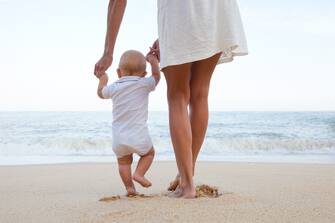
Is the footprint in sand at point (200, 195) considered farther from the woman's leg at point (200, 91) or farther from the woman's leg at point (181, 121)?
the woman's leg at point (200, 91)

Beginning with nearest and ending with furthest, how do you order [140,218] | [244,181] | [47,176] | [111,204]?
[140,218], [111,204], [244,181], [47,176]

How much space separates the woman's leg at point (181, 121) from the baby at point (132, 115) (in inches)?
10.6

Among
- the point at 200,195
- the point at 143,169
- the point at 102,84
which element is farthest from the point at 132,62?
the point at 200,195

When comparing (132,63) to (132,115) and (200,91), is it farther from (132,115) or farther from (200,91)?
(200,91)

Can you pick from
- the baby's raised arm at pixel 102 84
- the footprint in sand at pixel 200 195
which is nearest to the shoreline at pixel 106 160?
the baby's raised arm at pixel 102 84

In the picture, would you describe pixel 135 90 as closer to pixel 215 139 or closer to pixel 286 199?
pixel 286 199

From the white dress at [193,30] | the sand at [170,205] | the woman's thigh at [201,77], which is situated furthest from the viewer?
the woman's thigh at [201,77]

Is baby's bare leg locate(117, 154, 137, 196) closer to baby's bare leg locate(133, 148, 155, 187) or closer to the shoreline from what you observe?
baby's bare leg locate(133, 148, 155, 187)

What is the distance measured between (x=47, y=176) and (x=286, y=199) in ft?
8.67

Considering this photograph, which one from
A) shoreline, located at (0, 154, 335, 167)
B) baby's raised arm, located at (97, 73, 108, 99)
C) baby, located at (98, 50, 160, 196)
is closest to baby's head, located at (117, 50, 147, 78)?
baby, located at (98, 50, 160, 196)

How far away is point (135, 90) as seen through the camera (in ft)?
8.75

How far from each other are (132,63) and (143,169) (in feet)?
2.28

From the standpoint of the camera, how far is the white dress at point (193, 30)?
7.68 ft

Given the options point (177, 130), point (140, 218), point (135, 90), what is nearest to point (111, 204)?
point (140, 218)
